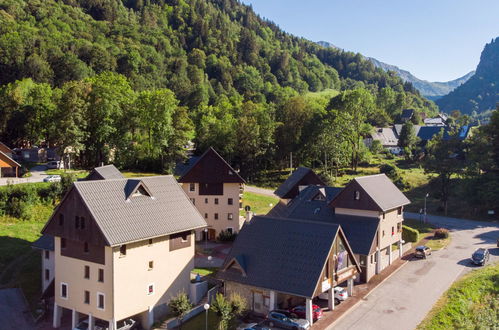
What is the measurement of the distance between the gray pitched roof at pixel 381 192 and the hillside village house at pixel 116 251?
18665 mm

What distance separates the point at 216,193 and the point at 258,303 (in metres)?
24.5

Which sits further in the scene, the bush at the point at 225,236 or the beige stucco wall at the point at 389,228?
the bush at the point at 225,236

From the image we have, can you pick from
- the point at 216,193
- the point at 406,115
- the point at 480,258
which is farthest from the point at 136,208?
the point at 406,115

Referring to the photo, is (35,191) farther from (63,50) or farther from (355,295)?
(63,50)

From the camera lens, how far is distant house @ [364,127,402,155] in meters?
122

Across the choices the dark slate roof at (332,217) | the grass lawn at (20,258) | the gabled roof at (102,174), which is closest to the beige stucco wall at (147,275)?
the grass lawn at (20,258)

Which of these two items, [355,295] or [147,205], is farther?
[355,295]

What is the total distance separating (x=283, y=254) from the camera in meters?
32.6

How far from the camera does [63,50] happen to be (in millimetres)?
145500

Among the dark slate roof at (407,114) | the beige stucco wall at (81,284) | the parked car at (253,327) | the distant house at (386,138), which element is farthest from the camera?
the dark slate roof at (407,114)

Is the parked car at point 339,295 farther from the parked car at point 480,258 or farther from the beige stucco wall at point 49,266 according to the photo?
the beige stucco wall at point 49,266

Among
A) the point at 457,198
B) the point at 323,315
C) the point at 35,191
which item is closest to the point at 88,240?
the point at 323,315

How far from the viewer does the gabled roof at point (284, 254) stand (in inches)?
1204

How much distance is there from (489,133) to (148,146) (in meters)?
62.1
